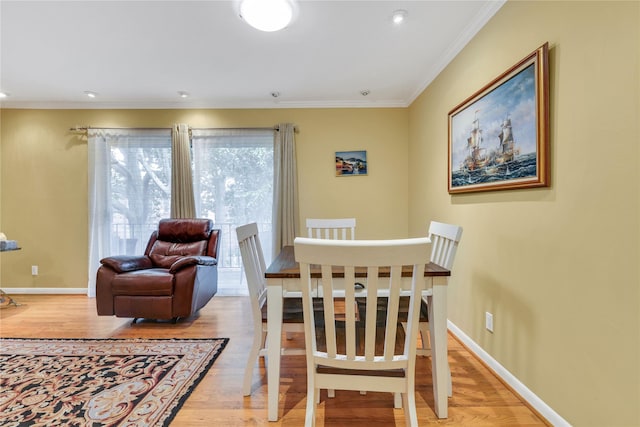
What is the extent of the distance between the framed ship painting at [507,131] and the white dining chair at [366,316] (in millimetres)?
908

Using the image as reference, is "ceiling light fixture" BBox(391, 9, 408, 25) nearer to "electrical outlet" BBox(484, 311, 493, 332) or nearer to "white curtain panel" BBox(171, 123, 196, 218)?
"electrical outlet" BBox(484, 311, 493, 332)

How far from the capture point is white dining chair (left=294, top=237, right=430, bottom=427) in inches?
39.7

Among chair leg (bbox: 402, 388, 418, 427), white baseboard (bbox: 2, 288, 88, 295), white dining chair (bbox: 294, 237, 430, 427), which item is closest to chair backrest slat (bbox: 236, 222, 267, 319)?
white dining chair (bbox: 294, 237, 430, 427)

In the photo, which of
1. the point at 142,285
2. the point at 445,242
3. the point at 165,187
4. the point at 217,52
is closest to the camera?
the point at 445,242

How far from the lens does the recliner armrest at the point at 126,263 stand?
2.65m

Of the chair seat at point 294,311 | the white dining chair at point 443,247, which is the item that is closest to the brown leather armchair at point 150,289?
the chair seat at point 294,311

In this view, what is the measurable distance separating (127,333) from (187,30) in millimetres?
2541

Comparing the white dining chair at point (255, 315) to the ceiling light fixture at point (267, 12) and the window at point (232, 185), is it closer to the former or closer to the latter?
the ceiling light fixture at point (267, 12)

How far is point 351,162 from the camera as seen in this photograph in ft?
11.9

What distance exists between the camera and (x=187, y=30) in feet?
6.92

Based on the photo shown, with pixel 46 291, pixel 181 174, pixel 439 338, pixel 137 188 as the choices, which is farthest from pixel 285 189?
pixel 46 291

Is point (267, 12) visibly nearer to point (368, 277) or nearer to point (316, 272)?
point (316, 272)

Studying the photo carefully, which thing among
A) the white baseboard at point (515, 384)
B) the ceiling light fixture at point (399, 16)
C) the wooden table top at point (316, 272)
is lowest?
the white baseboard at point (515, 384)

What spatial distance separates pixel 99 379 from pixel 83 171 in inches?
115
